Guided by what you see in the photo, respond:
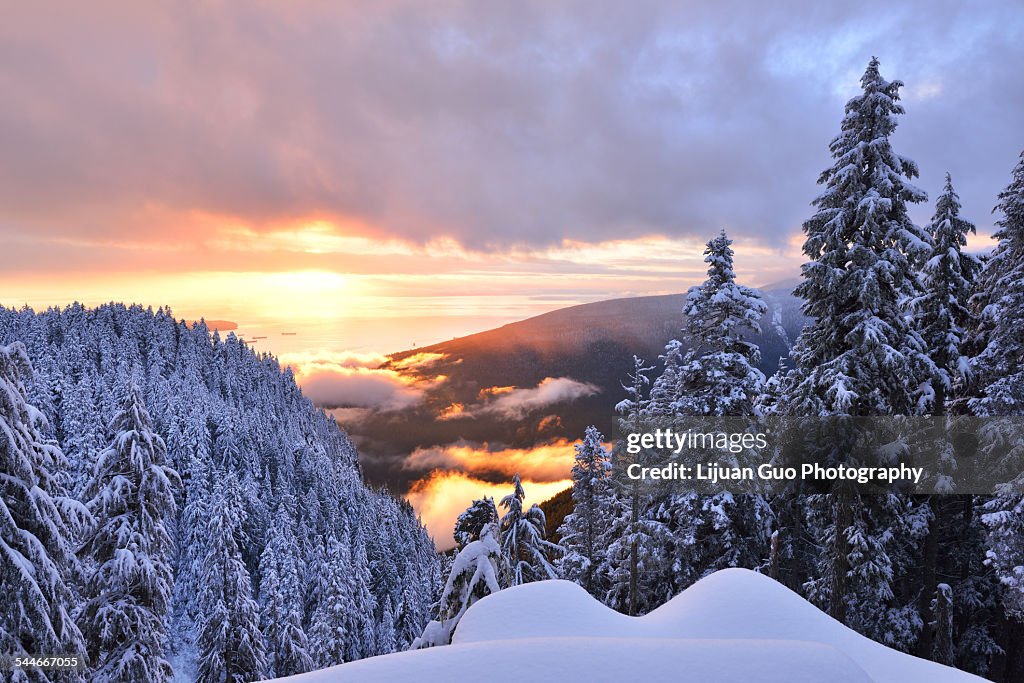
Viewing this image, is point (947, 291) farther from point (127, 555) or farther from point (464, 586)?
point (127, 555)

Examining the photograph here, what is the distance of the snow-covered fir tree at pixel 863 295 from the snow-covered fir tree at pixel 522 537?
880 centimetres

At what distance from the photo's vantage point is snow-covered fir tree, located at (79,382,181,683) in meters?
14.0

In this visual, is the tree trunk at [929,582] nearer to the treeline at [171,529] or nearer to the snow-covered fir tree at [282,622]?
the treeline at [171,529]

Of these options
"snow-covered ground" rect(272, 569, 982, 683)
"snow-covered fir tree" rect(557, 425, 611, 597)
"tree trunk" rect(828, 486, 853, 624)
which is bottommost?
"snow-covered fir tree" rect(557, 425, 611, 597)

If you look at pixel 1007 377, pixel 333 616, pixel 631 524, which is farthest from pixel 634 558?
pixel 333 616

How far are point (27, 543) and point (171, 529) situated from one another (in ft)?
Result: 169

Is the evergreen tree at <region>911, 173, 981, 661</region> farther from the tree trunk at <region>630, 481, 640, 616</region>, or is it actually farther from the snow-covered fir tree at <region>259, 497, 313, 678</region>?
the snow-covered fir tree at <region>259, 497, 313, 678</region>

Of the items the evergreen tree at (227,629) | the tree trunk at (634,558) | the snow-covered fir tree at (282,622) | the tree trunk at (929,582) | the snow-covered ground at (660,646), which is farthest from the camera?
the snow-covered fir tree at (282,622)

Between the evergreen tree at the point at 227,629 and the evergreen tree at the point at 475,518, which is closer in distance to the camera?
the evergreen tree at the point at 475,518

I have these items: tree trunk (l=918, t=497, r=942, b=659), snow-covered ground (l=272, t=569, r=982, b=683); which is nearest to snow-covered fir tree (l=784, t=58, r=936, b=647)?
tree trunk (l=918, t=497, r=942, b=659)

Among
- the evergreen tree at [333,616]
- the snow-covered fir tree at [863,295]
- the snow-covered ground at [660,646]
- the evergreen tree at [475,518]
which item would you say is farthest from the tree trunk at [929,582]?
the evergreen tree at [333,616]

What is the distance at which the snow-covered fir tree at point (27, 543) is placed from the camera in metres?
9.91

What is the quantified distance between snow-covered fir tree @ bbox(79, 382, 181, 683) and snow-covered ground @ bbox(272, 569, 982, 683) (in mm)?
11260

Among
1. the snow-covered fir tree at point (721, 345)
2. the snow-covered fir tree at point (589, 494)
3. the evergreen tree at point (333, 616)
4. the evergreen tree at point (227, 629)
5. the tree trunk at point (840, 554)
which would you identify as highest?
the snow-covered fir tree at point (721, 345)
